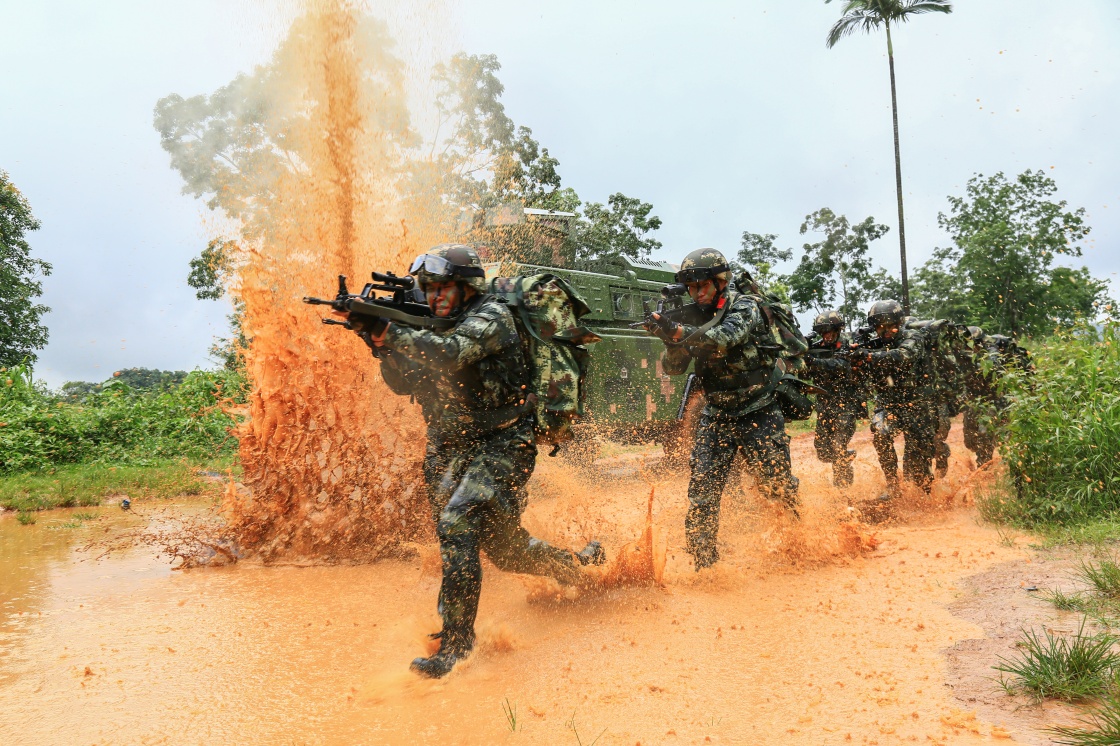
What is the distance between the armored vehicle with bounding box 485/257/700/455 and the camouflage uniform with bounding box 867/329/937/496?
2766mm

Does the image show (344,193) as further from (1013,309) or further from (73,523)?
(1013,309)

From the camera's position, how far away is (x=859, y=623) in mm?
4148

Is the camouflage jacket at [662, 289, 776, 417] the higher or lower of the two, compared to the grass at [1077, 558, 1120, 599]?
higher

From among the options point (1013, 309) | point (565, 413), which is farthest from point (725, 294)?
point (1013, 309)

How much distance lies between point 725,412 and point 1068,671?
273 cm

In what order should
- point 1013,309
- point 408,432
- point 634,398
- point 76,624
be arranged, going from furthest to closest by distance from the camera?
point 1013,309 → point 634,398 → point 408,432 → point 76,624

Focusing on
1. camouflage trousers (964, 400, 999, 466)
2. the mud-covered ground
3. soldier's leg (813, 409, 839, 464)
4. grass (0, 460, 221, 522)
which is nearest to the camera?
the mud-covered ground

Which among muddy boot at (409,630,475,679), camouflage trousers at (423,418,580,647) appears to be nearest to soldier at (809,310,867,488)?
camouflage trousers at (423,418,580,647)

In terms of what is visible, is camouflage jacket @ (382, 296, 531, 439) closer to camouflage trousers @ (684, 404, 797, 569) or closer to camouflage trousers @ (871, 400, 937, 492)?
camouflage trousers @ (684, 404, 797, 569)

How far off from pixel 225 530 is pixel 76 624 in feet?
6.31

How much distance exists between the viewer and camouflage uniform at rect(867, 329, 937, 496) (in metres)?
7.36

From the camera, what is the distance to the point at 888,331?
7.70m

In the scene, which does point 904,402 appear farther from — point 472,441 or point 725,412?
point 472,441

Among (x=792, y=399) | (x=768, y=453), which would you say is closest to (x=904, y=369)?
(x=792, y=399)
